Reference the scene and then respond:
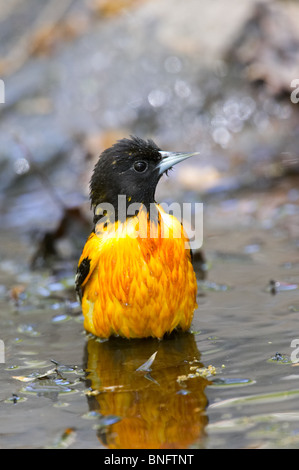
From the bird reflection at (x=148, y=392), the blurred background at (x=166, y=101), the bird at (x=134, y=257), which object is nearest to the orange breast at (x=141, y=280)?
the bird at (x=134, y=257)

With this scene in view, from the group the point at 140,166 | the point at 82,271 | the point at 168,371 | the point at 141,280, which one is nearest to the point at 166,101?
the point at 140,166

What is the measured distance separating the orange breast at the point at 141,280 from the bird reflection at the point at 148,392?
12 cm

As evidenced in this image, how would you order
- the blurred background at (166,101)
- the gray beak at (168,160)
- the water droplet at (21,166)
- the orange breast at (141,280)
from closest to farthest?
the orange breast at (141,280)
the gray beak at (168,160)
the blurred background at (166,101)
the water droplet at (21,166)

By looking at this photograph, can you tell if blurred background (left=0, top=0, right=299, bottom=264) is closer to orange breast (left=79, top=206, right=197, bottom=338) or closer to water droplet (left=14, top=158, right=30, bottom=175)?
water droplet (left=14, top=158, right=30, bottom=175)

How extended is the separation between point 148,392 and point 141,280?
2.56 ft

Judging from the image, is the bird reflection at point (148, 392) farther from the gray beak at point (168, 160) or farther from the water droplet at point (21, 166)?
the water droplet at point (21, 166)

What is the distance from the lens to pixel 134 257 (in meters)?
4.40

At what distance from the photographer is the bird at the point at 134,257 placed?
4.36m

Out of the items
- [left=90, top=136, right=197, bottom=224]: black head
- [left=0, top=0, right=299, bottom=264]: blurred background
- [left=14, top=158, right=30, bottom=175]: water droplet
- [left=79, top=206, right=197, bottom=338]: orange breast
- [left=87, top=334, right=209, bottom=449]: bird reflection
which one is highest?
[left=0, top=0, right=299, bottom=264]: blurred background

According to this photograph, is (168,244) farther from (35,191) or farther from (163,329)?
(35,191)

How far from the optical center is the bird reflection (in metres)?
3.27

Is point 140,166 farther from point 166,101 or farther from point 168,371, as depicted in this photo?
point 166,101

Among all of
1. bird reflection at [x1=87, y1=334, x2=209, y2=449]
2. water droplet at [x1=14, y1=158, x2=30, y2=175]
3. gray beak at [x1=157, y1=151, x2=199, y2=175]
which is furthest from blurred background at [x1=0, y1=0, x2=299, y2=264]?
bird reflection at [x1=87, y1=334, x2=209, y2=449]

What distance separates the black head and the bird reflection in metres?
0.92
